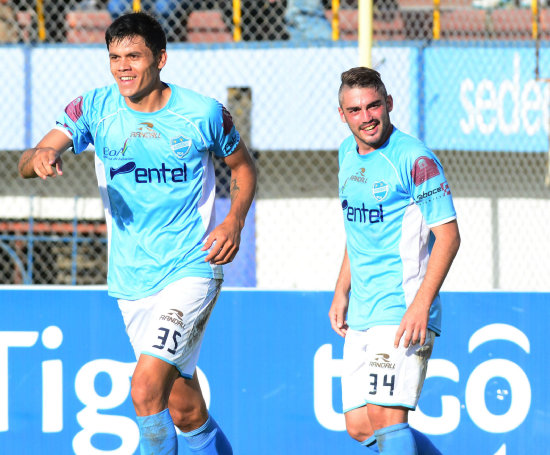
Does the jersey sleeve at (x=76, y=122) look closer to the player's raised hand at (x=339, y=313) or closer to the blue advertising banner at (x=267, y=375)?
the blue advertising banner at (x=267, y=375)

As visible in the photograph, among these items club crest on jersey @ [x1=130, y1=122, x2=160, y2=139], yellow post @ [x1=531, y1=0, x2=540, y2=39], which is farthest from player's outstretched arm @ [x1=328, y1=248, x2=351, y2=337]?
yellow post @ [x1=531, y1=0, x2=540, y2=39]

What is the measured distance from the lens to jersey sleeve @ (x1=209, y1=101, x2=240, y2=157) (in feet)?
12.2

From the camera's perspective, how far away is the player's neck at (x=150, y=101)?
371 centimetres

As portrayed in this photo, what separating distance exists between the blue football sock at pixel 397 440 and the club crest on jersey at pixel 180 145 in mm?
1536

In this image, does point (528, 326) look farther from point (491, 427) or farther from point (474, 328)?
point (491, 427)

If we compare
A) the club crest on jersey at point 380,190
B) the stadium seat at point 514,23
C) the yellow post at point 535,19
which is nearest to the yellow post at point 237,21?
the stadium seat at point 514,23

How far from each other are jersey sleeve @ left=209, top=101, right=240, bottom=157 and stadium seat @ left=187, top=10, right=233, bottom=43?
6130 millimetres

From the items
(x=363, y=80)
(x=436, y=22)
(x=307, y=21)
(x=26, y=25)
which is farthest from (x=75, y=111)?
(x=26, y=25)

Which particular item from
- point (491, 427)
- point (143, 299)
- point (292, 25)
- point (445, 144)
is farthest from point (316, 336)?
point (292, 25)

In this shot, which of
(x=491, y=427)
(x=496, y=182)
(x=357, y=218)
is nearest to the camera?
(x=357, y=218)

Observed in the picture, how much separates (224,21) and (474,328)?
593 centimetres

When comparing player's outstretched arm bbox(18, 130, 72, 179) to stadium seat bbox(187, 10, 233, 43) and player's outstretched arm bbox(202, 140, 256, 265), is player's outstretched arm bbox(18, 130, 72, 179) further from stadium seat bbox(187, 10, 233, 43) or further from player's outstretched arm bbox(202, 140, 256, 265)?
stadium seat bbox(187, 10, 233, 43)

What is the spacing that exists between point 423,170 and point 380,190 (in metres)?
0.22

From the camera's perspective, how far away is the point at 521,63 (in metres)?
8.57
